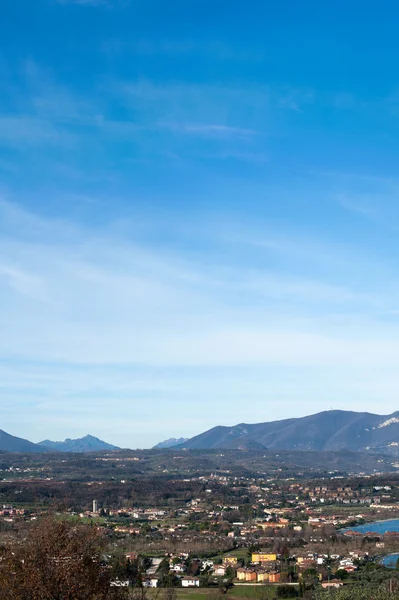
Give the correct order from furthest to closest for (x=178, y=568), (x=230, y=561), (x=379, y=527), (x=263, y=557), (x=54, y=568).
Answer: (x=379, y=527)
(x=263, y=557)
(x=230, y=561)
(x=178, y=568)
(x=54, y=568)

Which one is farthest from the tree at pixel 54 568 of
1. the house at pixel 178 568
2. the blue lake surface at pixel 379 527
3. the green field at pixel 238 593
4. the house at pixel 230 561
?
the blue lake surface at pixel 379 527

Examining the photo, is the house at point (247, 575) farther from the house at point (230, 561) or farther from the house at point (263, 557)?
the house at point (263, 557)

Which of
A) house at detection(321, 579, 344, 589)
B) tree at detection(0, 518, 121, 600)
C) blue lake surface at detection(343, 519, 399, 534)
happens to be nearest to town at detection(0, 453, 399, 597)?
house at detection(321, 579, 344, 589)

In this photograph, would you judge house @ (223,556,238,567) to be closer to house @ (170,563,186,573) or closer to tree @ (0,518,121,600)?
house @ (170,563,186,573)

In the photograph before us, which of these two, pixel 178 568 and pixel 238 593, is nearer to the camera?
pixel 238 593

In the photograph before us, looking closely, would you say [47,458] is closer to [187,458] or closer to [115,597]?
[187,458]

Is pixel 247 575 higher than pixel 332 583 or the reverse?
the reverse

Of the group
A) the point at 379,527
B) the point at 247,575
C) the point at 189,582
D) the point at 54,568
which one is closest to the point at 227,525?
the point at 379,527

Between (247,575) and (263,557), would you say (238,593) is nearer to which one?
(247,575)
